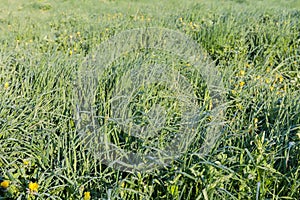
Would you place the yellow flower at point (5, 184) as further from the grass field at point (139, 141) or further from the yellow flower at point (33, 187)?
the yellow flower at point (33, 187)

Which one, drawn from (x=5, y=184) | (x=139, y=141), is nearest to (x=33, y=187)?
(x=5, y=184)

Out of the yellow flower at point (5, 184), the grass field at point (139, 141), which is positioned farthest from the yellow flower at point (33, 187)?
the yellow flower at point (5, 184)

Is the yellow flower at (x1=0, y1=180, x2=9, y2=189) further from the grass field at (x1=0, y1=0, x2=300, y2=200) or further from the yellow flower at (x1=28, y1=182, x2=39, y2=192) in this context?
the yellow flower at (x1=28, y1=182, x2=39, y2=192)

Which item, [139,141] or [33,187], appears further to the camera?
[139,141]

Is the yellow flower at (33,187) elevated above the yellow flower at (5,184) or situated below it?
above

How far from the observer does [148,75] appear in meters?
2.37

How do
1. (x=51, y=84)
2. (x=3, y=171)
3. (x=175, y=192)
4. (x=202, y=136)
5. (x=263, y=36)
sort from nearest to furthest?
(x=175, y=192)
(x=3, y=171)
(x=202, y=136)
(x=51, y=84)
(x=263, y=36)

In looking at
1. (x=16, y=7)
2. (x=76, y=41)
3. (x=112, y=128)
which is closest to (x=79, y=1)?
(x=16, y=7)

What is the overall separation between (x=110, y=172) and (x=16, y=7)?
25.2 feet

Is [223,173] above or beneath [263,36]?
beneath

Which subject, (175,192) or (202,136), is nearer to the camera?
(175,192)

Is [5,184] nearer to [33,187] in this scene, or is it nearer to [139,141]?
[33,187]

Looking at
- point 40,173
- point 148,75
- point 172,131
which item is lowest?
point 40,173

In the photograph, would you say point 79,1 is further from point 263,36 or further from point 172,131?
point 172,131
